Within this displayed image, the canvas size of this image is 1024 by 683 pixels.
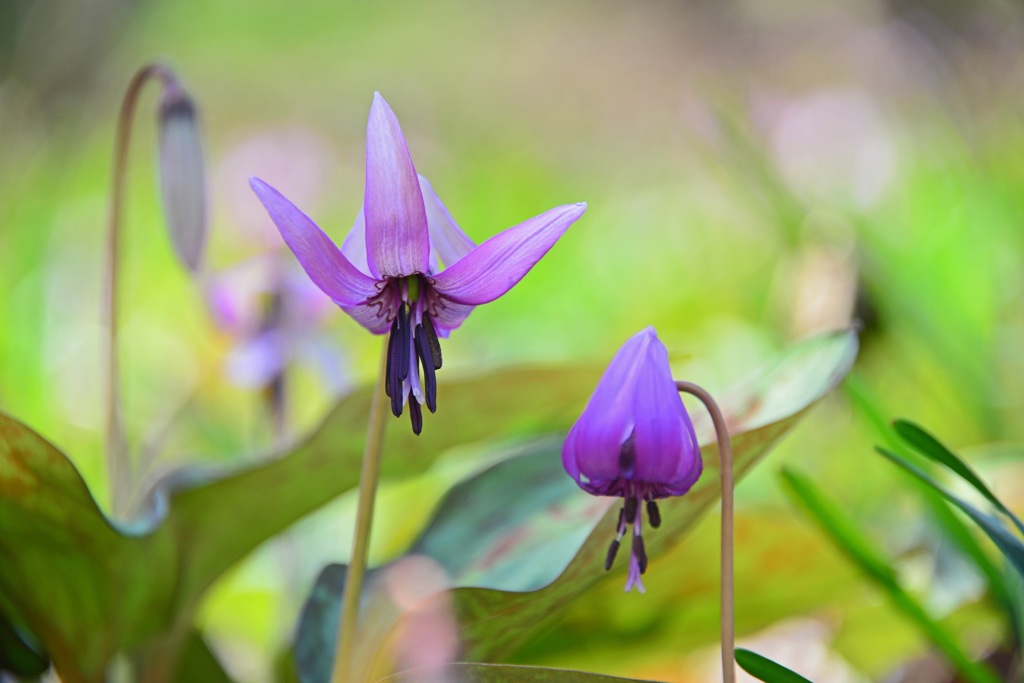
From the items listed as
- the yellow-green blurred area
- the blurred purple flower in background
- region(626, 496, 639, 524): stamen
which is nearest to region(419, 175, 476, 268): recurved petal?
region(626, 496, 639, 524): stamen

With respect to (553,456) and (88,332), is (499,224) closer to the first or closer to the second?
(88,332)

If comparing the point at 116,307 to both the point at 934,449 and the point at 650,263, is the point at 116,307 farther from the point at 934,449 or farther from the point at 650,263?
the point at 650,263

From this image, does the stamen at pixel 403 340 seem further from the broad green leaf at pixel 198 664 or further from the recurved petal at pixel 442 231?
the broad green leaf at pixel 198 664

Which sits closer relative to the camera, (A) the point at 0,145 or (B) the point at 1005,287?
(B) the point at 1005,287

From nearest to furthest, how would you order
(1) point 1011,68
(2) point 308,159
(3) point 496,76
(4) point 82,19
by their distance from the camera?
(1) point 1011,68, (2) point 308,159, (4) point 82,19, (3) point 496,76

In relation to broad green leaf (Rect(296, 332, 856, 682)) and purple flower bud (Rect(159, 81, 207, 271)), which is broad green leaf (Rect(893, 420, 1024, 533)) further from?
purple flower bud (Rect(159, 81, 207, 271))

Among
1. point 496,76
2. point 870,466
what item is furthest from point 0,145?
point 496,76

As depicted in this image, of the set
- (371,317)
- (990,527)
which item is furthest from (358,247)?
(990,527)

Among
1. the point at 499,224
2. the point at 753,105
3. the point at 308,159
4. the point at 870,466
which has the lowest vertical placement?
the point at 870,466
